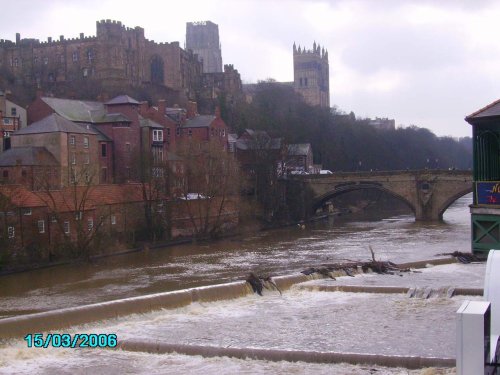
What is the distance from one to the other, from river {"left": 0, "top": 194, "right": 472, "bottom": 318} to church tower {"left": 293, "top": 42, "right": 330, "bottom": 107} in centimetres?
13013

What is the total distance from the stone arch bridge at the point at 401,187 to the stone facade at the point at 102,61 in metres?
36.7

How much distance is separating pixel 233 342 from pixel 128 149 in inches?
1974

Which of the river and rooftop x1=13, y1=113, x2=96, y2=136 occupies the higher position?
rooftop x1=13, y1=113, x2=96, y2=136

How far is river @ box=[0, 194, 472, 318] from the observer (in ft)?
107

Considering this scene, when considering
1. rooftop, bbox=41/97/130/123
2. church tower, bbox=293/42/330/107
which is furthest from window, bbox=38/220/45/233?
church tower, bbox=293/42/330/107

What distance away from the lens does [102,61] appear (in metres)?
101

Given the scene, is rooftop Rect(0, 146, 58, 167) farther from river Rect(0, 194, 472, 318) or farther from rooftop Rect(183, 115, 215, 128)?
rooftop Rect(183, 115, 215, 128)

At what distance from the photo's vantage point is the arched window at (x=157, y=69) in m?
109

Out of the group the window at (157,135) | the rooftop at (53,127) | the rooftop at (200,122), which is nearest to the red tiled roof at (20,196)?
the rooftop at (53,127)

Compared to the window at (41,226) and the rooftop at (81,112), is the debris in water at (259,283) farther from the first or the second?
the rooftop at (81,112)

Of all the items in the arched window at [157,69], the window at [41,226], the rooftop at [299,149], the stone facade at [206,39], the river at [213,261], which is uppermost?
the stone facade at [206,39]

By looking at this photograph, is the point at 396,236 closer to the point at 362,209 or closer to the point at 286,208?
the point at 286,208
